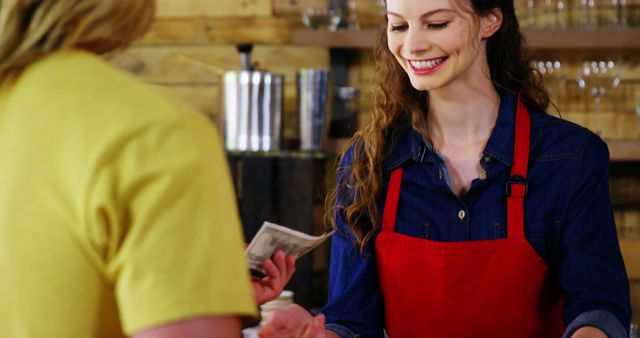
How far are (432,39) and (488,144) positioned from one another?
25 cm

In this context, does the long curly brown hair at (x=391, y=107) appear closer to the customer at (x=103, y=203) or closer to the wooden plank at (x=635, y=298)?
the customer at (x=103, y=203)

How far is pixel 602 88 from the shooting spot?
4.40 meters

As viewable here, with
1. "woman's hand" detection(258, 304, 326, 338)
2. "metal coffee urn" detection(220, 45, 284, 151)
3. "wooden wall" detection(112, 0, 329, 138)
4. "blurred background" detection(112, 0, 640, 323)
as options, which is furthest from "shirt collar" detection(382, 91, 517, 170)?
"wooden wall" detection(112, 0, 329, 138)

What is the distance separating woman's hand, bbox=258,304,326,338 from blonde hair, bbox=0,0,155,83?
0.80 m

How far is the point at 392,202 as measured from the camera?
7.22 feet

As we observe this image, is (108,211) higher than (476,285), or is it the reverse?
(108,211)

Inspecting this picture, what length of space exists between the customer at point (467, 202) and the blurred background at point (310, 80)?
2001 mm

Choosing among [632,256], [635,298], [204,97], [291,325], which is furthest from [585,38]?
[291,325]

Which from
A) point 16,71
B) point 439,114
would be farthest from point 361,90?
point 16,71

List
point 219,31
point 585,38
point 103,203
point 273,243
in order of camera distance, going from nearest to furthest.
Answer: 1. point 103,203
2. point 273,243
3. point 585,38
4. point 219,31

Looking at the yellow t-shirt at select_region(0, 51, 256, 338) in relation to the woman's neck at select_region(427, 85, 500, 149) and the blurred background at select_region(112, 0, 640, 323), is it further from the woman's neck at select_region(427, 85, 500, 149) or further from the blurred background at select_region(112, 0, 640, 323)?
the blurred background at select_region(112, 0, 640, 323)

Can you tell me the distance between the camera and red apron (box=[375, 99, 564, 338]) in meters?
2.07

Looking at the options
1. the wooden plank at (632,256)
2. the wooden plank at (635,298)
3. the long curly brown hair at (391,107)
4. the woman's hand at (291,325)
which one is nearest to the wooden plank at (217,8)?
the wooden plank at (632,256)

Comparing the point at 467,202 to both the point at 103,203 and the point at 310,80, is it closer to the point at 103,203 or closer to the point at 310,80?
the point at 103,203
